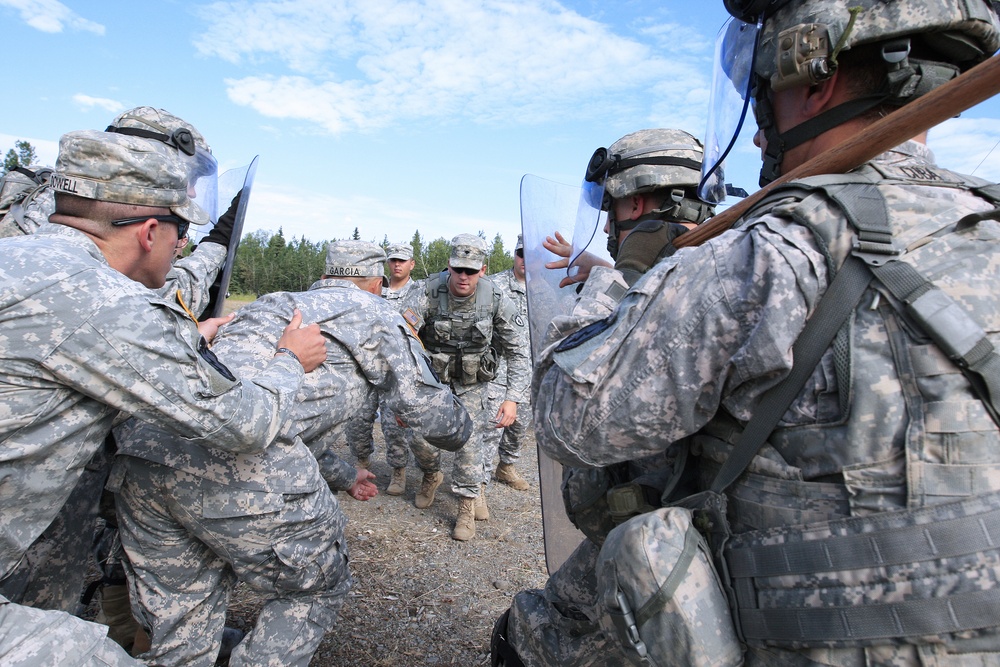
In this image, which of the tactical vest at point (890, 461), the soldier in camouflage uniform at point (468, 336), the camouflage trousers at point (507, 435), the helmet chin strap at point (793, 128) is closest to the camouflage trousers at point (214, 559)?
the tactical vest at point (890, 461)

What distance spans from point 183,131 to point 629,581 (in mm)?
3389

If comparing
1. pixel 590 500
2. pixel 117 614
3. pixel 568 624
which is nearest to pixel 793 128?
pixel 590 500

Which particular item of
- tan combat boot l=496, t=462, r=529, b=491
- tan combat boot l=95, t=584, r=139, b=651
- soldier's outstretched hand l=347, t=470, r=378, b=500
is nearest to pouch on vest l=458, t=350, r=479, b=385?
tan combat boot l=496, t=462, r=529, b=491

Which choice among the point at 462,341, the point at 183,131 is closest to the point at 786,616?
the point at 183,131

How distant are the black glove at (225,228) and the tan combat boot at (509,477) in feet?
11.9

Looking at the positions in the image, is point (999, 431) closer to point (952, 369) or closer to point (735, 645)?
point (952, 369)

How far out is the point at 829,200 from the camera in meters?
1.18

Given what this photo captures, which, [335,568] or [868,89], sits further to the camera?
[335,568]

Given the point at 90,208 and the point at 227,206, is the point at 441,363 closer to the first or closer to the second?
the point at 227,206

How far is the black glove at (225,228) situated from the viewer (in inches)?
154

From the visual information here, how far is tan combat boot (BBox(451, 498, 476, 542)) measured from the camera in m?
4.91

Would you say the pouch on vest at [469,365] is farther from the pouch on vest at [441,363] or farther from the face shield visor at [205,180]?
the face shield visor at [205,180]

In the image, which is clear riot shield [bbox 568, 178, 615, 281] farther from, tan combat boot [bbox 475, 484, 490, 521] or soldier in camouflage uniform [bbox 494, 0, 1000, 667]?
tan combat boot [bbox 475, 484, 490, 521]

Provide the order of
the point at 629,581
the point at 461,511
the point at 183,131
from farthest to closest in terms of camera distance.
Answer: the point at 461,511 → the point at 183,131 → the point at 629,581
